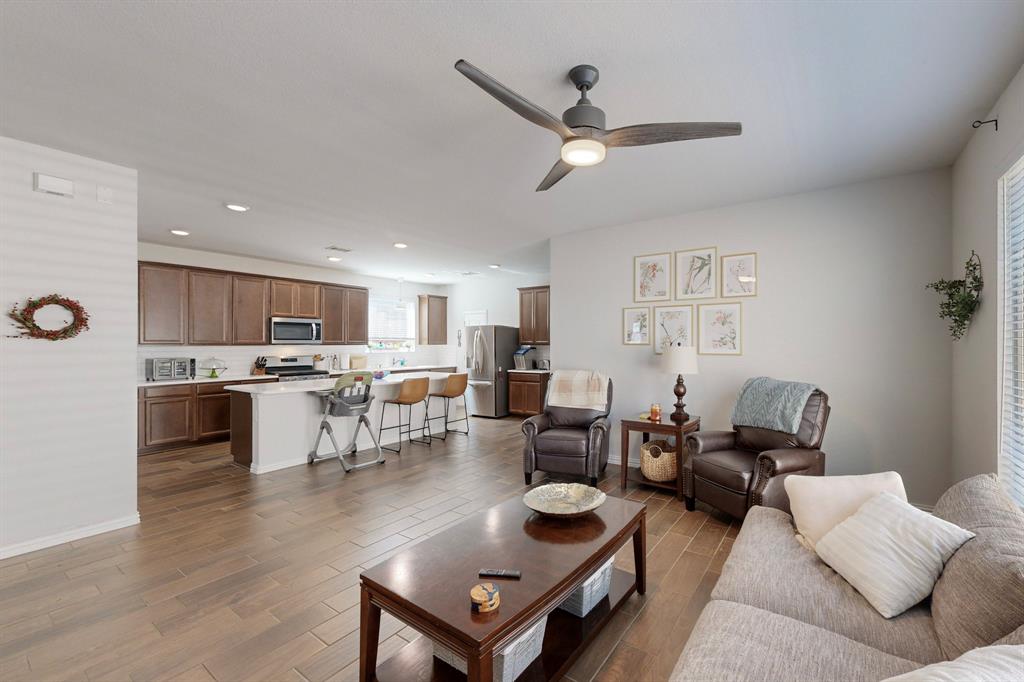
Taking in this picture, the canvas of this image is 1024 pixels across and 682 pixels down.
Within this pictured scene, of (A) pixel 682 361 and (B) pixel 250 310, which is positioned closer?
(A) pixel 682 361

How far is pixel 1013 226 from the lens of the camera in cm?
234

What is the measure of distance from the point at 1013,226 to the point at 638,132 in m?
2.12

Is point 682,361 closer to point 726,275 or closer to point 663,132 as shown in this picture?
point 726,275

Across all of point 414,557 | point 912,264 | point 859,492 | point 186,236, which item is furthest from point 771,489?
point 186,236

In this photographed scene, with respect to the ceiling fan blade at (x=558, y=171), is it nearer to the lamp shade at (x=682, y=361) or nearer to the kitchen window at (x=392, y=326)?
the lamp shade at (x=682, y=361)

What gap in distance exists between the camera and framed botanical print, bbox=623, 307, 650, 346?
4625mm

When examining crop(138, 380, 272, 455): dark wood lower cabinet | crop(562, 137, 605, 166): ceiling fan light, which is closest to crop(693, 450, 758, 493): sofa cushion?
crop(562, 137, 605, 166): ceiling fan light

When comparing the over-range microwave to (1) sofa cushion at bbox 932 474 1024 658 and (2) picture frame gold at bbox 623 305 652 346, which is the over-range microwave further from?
(1) sofa cushion at bbox 932 474 1024 658

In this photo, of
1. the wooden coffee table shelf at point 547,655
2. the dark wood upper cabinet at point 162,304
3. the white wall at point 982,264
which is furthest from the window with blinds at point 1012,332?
the dark wood upper cabinet at point 162,304

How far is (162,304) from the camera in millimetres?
5578

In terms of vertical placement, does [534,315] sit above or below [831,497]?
above

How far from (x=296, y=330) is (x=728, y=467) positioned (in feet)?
20.5

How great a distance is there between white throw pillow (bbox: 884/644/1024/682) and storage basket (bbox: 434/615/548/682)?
1055 mm

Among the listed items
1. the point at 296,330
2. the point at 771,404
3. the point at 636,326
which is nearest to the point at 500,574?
the point at 771,404
